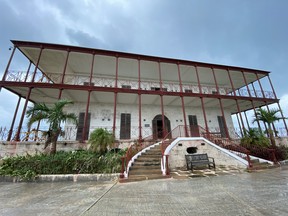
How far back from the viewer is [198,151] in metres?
8.39

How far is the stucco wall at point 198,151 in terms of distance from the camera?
7.63 metres

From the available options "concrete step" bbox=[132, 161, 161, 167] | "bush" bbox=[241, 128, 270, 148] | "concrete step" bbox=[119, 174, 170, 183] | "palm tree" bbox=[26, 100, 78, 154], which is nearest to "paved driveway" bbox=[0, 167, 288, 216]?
"concrete step" bbox=[119, 174, 170, 183]

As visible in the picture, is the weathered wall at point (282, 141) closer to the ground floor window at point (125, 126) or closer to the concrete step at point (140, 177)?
the concrete step at point (140, 177)

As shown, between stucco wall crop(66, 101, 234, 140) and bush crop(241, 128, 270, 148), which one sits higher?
stucco wall crop(66, 101, 234, 140)

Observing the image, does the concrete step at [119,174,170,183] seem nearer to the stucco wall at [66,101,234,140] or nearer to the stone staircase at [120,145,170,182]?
the stone staircase at [120,145,170,182]

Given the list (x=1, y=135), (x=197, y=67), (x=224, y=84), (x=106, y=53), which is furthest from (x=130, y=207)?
(x=224, y=84)

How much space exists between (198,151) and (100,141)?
610cm

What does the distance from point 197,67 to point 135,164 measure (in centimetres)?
1123

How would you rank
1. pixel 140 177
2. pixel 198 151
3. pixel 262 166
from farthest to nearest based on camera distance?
pixel 198 151 < pixel 262 166 < pixel 140 177

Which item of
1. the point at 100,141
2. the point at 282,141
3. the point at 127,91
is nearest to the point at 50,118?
the point at 100,141

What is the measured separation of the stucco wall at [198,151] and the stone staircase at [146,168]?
98cm

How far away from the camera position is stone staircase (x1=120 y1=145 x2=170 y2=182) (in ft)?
18.4

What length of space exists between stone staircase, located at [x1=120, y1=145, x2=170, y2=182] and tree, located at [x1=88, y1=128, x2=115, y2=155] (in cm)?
186

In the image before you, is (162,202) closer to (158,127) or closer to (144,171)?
(144,171)
